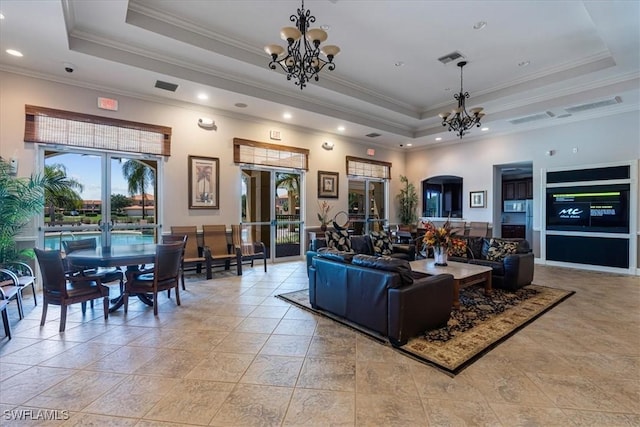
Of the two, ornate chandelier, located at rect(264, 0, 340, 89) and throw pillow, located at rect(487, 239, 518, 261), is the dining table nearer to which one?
ornate chandelier, located at rect(264, 0, 340, 89)

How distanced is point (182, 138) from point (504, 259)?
597 centimetres

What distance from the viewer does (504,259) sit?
15.6 ft

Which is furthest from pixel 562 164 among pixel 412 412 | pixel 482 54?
pixel 412 412

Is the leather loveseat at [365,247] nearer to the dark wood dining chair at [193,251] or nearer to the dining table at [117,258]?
the dark wood dining chair at [193,251]

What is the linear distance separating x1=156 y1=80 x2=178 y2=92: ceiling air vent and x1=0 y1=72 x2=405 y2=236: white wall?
0.61 metres

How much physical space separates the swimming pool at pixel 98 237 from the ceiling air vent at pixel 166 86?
2.54 meters

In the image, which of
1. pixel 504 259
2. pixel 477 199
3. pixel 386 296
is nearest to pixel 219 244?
pixel 386 296

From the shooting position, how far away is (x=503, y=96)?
6219mm

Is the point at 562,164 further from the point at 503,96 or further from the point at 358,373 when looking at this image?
the point at 358,373

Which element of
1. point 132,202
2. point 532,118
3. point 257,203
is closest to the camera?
point 132,202

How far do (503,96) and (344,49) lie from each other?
357 cm

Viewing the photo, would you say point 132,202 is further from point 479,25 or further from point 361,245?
point 479,25

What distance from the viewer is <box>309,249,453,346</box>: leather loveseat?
2.86 metres

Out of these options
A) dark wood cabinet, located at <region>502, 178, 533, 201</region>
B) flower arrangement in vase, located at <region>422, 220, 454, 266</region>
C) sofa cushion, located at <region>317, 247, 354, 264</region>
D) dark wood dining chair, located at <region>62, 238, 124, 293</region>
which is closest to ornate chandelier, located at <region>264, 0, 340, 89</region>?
sofa cushion, located at <region>317, 247, 354, 264</region>
